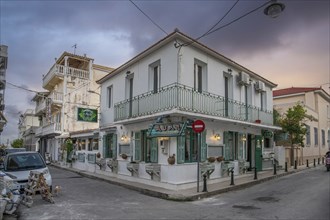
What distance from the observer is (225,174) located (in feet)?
53.8

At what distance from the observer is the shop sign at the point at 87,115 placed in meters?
21.3

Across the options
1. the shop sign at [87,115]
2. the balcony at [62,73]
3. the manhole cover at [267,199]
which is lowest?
the manhole cover at [267,199]

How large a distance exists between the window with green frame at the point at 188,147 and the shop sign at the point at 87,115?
10.1 m

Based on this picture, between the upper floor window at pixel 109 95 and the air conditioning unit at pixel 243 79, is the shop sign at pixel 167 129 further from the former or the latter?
the upper floor window at pixel 109 95

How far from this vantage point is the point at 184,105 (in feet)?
43.8

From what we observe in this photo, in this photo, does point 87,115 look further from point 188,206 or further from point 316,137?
point 316,137

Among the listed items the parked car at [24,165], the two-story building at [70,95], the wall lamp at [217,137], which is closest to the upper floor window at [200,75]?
the wall lamp at [217,137]

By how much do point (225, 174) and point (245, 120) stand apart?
3.71 m

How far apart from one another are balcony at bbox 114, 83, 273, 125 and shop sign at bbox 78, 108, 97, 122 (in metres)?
4.45

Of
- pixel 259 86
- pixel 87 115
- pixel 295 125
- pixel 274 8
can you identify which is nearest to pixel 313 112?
pixel 295 125

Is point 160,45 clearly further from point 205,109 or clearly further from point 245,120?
point 245,120

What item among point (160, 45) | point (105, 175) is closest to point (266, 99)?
point (160, 45)

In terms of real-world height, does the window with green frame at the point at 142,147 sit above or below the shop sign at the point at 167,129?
below

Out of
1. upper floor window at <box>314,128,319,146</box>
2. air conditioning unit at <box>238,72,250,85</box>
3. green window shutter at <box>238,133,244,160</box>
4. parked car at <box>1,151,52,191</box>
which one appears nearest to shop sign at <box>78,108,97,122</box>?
Answer: parked car at <box>1,151,52,191</box>
